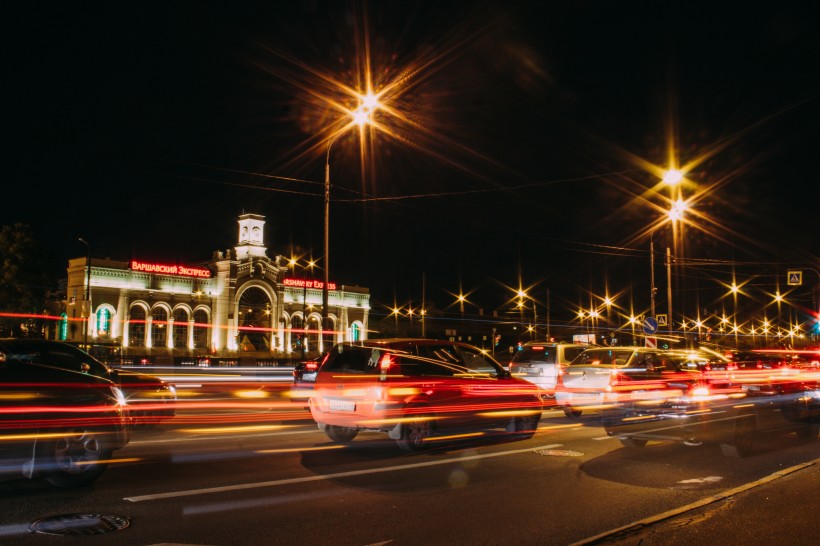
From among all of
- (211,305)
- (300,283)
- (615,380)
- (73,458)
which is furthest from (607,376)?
(300,283)

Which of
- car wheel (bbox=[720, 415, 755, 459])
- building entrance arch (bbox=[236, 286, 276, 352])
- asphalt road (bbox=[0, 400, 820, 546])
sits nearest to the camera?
asphalt road (bbox=[0, 400, 820, 546])

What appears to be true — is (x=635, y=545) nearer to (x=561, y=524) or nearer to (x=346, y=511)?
(x=561, y=524)

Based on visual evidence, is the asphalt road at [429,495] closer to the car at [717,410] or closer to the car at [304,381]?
the car at [717,410]

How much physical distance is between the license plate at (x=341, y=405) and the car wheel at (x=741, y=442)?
18.8ft

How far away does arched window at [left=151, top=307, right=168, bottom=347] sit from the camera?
218 feet

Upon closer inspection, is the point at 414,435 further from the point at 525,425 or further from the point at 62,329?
the point at 62,329

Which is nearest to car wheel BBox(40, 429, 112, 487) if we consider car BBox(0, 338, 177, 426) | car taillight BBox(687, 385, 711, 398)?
car BBox(0, 338, 177, 426)

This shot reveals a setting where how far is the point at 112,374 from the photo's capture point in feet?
43.1

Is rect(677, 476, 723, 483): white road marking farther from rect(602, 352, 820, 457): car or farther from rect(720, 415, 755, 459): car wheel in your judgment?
rect(602, 352, 820, 457): car

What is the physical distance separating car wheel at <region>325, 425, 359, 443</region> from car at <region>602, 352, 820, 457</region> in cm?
459

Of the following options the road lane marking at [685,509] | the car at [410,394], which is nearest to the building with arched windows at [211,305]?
the car at [410,394]

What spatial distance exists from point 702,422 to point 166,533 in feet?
43.3

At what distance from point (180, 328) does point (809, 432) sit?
62.6 meters

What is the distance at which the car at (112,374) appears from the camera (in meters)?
11.3
